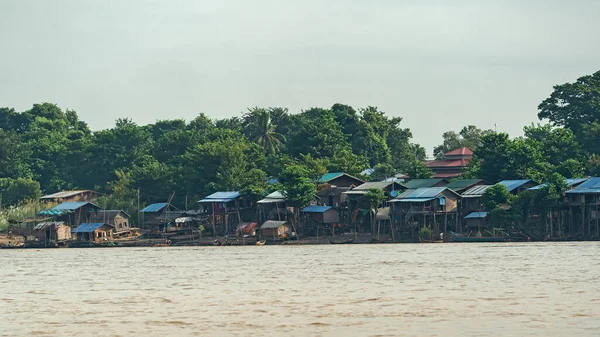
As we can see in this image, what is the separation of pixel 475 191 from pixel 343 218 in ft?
30.6

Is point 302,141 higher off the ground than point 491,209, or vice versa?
point 302,141

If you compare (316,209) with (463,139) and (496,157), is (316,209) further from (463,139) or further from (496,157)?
(463,139)

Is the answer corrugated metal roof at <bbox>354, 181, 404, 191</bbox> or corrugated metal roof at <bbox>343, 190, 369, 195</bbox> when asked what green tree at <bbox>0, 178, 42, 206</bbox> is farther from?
corrugated metal roof at <bbox>354, 181, 404, 191</bbox>

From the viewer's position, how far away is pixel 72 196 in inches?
3076

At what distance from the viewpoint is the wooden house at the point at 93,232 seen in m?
66.4

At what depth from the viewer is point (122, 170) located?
82938 millimetres

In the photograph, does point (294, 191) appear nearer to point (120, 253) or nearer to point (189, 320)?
point (120, 253)

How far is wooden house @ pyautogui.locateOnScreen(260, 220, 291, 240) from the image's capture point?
61.2 m

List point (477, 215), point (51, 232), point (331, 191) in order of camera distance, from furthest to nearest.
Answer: point (51, 232), point (331, 191), point (477, 215)

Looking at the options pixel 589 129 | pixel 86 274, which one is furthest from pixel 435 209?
pixel 86 274

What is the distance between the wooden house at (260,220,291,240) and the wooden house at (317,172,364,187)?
5281 mm

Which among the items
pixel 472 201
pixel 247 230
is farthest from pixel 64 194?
pixel 472 201

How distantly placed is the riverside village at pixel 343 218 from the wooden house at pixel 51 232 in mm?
71

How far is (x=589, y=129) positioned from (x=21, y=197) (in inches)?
1790
